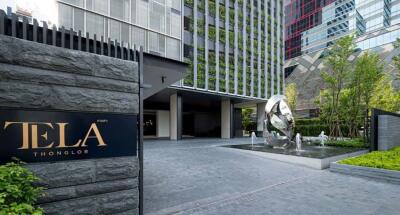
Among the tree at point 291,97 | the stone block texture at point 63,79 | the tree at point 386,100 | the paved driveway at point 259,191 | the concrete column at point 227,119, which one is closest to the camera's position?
the stone block texture at point 63,79

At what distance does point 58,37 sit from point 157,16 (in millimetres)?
17923

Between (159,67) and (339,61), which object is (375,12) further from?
(159,67)

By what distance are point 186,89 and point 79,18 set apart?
1093 cm

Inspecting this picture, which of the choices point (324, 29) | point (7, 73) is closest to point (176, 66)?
point (7, 73)

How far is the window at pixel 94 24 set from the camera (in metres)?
16.3

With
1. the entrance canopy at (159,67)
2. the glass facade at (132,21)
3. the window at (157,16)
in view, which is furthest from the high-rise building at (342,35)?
the entrance canopy at (159,67)

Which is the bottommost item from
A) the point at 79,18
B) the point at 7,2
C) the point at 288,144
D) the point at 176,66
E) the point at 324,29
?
the point at 288,144

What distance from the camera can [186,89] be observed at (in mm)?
22953

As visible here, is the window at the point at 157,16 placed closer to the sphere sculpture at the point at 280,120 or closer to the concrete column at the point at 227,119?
the sphere sculpture at the point at 280,120

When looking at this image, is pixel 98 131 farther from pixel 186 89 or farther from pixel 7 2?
pixel 186 89

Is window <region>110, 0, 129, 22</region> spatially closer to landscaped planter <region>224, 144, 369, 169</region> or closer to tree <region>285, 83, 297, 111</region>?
landscaped planter <region>224, 144, 369, 169</region>

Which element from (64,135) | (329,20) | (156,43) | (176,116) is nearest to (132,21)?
(156,43)

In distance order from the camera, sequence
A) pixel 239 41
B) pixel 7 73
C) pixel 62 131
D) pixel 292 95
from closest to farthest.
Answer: pixel 7 73 → pixel 62 131 → pixel 239 41 → pixel 292 95

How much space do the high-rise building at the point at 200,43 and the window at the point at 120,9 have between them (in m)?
0.08
